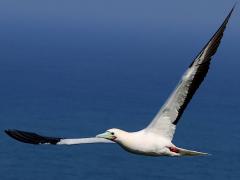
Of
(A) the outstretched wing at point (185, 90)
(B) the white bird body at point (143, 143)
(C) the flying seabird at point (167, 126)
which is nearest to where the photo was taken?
(A) the outstretched wing at point (185, 90)

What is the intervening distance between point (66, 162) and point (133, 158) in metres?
19.5

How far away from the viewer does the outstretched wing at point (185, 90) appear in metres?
25.5

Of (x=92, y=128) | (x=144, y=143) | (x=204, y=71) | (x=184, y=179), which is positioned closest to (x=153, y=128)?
(x=144, y=143)

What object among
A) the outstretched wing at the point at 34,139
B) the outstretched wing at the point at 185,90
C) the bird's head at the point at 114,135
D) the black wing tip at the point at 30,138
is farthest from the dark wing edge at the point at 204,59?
the black wing tip at the point at 30,138

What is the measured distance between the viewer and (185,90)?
2627 cm

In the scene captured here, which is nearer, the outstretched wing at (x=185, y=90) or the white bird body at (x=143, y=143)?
the outstretched wing at (x=185, y=90)

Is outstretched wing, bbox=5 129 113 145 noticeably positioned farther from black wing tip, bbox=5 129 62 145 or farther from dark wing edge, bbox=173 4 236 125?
dark wing edge, bbox=173 4 236 125

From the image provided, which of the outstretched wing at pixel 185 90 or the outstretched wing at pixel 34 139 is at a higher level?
the outstretched wing at pixel 185 90

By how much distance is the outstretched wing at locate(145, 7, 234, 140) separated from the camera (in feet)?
83.8

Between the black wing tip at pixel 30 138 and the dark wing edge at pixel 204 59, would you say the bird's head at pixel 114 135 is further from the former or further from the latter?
the dark wing edge at pixel 204 59

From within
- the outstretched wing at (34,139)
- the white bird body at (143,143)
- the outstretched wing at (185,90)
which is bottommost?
the white bird body at (143,143)

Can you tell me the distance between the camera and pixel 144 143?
27.0 meters

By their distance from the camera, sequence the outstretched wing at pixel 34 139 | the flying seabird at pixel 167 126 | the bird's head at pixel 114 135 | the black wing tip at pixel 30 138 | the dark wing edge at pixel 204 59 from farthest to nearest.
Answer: the black wing tip at pixel 30 138 < the outstretched wing at pixel 34 139 < the bird's head at pixel 114 135 < the flying seabird at pixel 167 126 < the dark wing edge at pixel 204 59

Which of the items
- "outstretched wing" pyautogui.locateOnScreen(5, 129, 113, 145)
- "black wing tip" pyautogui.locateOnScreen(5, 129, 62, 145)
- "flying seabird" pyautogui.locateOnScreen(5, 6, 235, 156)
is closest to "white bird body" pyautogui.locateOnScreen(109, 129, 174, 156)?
"flying seabird" pyautogui.locateOnScreen(5, 6, 235, 156)
